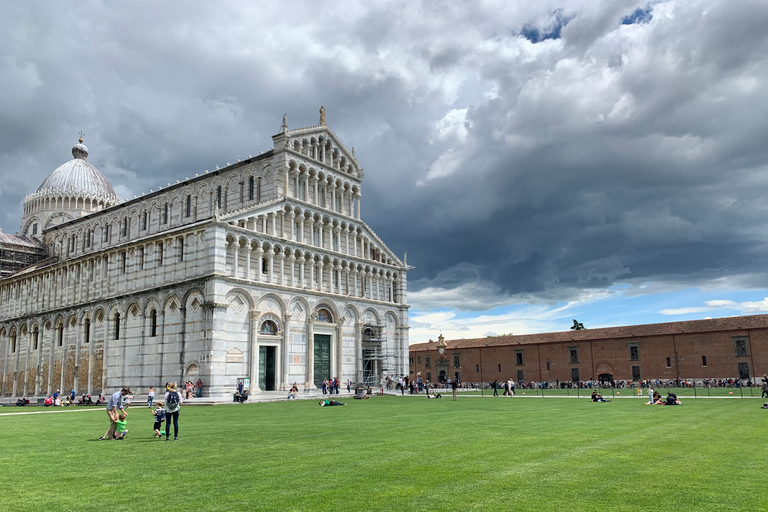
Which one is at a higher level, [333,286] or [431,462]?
[333,286]

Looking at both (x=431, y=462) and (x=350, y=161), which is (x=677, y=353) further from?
(x=431, y=462)

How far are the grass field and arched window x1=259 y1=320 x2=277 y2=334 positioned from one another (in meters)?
26.6

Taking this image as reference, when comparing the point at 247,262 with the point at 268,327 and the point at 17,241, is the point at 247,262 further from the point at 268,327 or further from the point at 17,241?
the point at 17,241

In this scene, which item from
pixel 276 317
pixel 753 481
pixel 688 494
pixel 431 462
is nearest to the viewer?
pixel 688 494

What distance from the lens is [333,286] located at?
52.7 meters

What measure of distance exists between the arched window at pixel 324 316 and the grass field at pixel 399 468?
31.7 meters

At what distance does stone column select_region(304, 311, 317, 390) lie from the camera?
48219 mm

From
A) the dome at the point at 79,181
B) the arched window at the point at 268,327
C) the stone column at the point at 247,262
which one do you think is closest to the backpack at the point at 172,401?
the stone column at the point at 247,262

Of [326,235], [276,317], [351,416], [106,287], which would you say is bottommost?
[351,416]

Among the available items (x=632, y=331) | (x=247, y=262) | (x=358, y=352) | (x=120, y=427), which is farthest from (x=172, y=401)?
(x=632, y=331)

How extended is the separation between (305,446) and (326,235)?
130 ft

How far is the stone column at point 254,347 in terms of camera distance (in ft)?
143

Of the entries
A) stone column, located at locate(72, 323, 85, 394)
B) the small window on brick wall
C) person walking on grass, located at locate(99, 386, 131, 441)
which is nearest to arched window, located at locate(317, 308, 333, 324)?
stone column, located at locate(72, 323, 85, 394)

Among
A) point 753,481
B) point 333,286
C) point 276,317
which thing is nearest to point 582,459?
point 753,481
